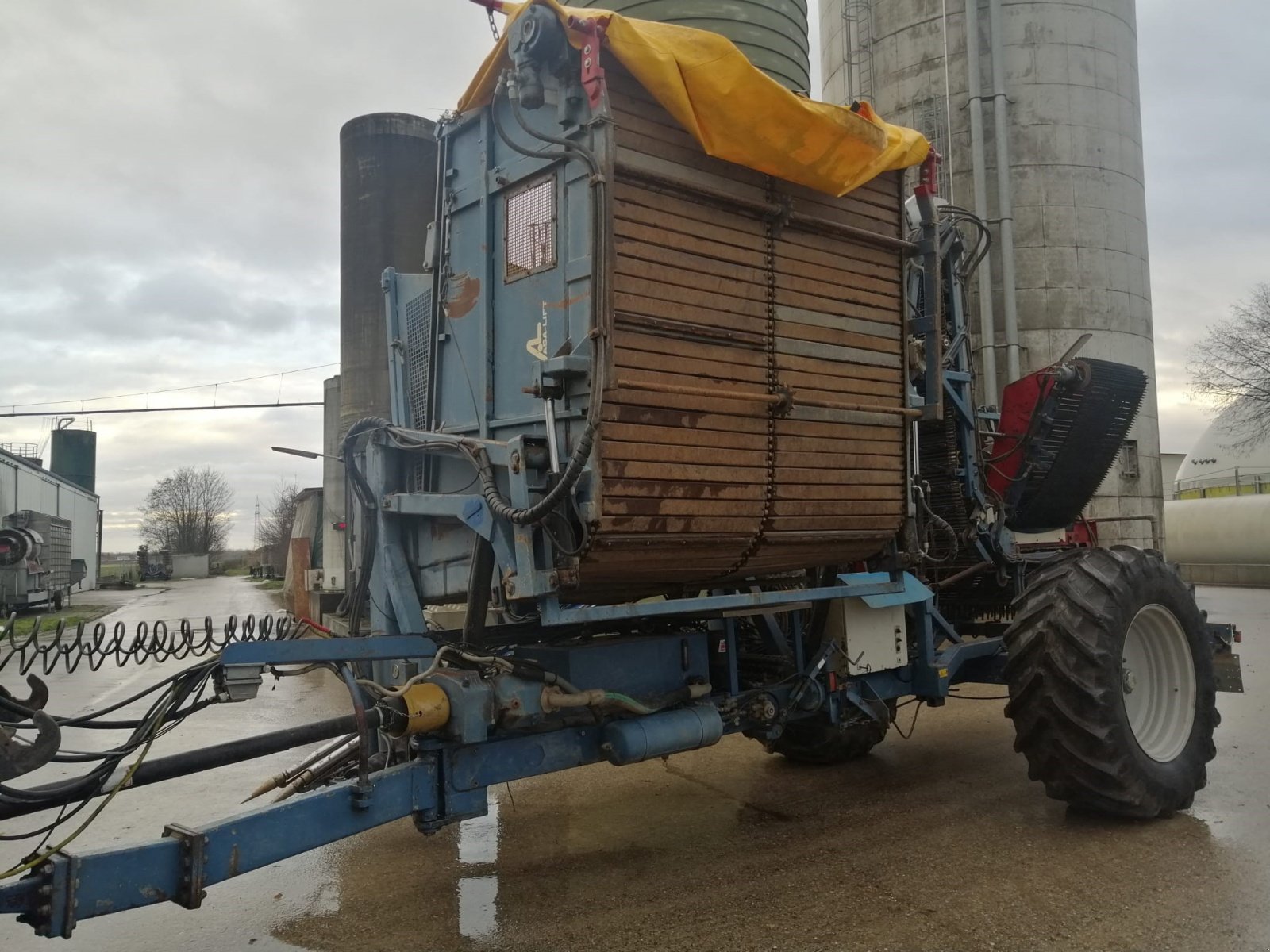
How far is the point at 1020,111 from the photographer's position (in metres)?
15.2

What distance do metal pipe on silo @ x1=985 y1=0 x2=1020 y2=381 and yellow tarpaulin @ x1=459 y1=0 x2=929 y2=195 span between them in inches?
427

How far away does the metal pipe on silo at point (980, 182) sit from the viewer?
1462 centimetres

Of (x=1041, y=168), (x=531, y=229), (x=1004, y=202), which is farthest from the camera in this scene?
(x=1041, y=168)

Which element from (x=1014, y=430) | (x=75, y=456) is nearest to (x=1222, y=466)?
(x=1014, y=430)

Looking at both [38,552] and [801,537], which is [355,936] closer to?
[801,537]

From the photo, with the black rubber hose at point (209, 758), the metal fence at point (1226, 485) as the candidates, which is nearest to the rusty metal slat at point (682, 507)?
the black rubber hose at point (209, 758)

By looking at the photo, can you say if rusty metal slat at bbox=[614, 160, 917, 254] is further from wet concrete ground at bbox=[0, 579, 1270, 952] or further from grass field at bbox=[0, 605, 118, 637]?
grass field at bbox=[0, 605, 118, 637]

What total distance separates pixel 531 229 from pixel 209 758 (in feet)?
8.75

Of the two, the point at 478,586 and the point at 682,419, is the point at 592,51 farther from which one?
the point at 478,586

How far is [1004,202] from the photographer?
48.7 feet

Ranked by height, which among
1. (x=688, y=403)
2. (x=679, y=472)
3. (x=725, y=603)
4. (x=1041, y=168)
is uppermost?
(x=1041, y=168)

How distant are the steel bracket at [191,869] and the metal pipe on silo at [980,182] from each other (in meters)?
13.2

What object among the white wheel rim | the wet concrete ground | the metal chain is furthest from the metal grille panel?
the white wheel rim

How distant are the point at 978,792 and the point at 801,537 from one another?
2521 mm
